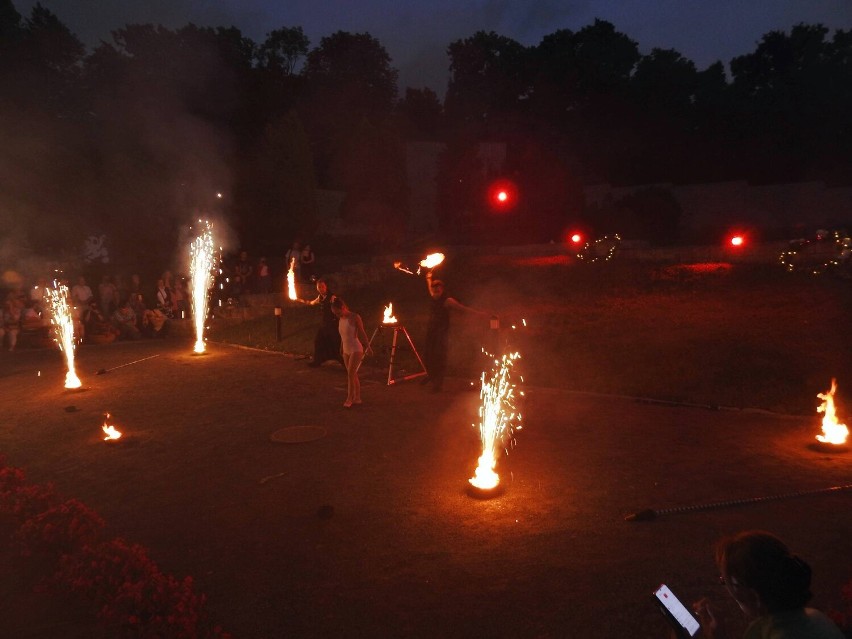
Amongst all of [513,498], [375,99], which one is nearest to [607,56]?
[375,99]

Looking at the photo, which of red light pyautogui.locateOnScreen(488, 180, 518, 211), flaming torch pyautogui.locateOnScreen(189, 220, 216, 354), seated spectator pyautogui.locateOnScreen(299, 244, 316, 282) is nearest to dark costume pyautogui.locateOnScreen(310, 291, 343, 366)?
flaming torch pyautogui.locateOnScreen(189, 220, 216, 354)

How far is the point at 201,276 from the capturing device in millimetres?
22219

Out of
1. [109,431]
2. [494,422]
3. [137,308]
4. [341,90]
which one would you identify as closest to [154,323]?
[137,308]

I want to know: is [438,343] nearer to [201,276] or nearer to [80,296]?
[201,276]

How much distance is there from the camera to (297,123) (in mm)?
30391

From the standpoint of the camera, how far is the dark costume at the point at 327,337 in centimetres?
1416

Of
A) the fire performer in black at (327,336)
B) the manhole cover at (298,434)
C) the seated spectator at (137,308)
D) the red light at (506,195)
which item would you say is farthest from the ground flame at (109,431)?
the red light at (506,195)

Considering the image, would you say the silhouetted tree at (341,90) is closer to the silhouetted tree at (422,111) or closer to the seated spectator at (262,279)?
the silhouetted tree at (422,111)

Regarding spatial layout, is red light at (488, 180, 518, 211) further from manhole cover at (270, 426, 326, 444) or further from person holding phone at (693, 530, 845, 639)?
person holding phone at (693, 530, 845, 639)

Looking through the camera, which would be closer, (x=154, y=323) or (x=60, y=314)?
(x=60, y=314)

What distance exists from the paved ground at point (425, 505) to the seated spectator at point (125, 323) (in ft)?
28.7

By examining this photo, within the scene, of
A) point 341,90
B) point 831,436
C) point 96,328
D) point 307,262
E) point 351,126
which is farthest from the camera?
point 341,90

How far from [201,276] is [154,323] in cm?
226

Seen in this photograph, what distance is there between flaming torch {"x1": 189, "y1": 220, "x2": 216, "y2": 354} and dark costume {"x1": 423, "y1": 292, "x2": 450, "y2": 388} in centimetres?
813
